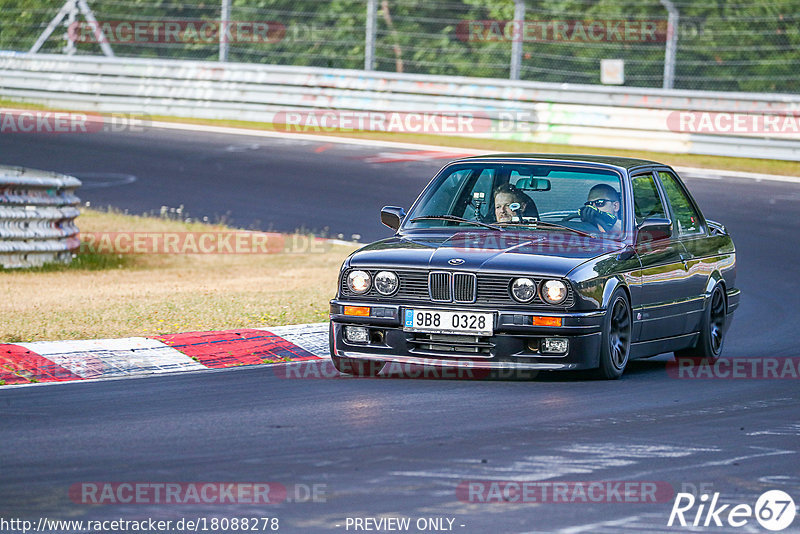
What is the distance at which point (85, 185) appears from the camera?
20.7 metres

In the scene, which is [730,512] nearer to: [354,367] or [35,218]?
[354,367]

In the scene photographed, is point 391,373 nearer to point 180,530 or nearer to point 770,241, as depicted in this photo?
point 180,530

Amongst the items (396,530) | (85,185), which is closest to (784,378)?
(396,530)

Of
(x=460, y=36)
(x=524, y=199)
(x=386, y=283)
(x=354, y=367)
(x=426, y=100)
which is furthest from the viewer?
(x=460, y=36)

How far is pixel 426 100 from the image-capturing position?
84.3 ft

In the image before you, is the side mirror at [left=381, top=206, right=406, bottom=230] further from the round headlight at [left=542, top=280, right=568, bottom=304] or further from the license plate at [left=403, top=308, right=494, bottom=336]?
the round headlight at [left=542, top=280, right=568, bottom=304]

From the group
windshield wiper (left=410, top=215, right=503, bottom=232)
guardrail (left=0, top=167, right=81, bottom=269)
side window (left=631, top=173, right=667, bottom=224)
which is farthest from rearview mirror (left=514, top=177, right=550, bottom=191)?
guardrail (left=0, top=167, right=81, bottom=269)

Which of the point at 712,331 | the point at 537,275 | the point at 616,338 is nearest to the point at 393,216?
the point at 537,275

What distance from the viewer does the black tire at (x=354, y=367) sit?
347 inches

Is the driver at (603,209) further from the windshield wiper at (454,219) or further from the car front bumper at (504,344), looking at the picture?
the car front bumper at (504,344)

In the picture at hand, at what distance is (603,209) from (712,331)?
1.53m

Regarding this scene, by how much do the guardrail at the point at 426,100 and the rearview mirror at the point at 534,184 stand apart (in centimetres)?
1405

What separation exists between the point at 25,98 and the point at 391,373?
21.8 metres

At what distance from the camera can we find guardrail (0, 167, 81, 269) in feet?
47.4
